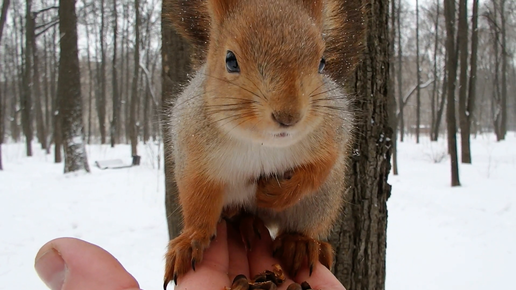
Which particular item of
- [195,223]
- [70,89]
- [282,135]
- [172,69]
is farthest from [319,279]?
[70,89]

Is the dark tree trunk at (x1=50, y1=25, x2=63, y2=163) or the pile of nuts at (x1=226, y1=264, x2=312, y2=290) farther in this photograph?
the dark tree trunk at (x1=50, y1=25, x2=63, y2=163)

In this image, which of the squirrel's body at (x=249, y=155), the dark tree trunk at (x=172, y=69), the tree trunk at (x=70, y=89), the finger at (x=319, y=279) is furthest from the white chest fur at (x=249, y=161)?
the tree trunk at (x=70, y=89)

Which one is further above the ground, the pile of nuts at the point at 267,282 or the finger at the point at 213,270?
the finger at the point at 213,270

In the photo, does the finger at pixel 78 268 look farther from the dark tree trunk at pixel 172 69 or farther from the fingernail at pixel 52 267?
the dark tree trunk at pixel 172 69

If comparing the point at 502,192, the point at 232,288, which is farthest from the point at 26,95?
the point at 232,288

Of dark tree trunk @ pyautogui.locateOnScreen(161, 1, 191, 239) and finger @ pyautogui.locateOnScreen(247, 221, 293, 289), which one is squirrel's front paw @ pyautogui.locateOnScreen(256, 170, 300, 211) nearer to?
finger @ pyautogui.locateOnScreen(247, 221, 293, 289)

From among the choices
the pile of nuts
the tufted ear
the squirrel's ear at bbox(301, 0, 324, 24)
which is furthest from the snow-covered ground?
the squirrel's ear at bbox(301, 0, 324, 24)

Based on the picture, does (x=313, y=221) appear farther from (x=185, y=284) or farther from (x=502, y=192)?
(x=502, y=192)
